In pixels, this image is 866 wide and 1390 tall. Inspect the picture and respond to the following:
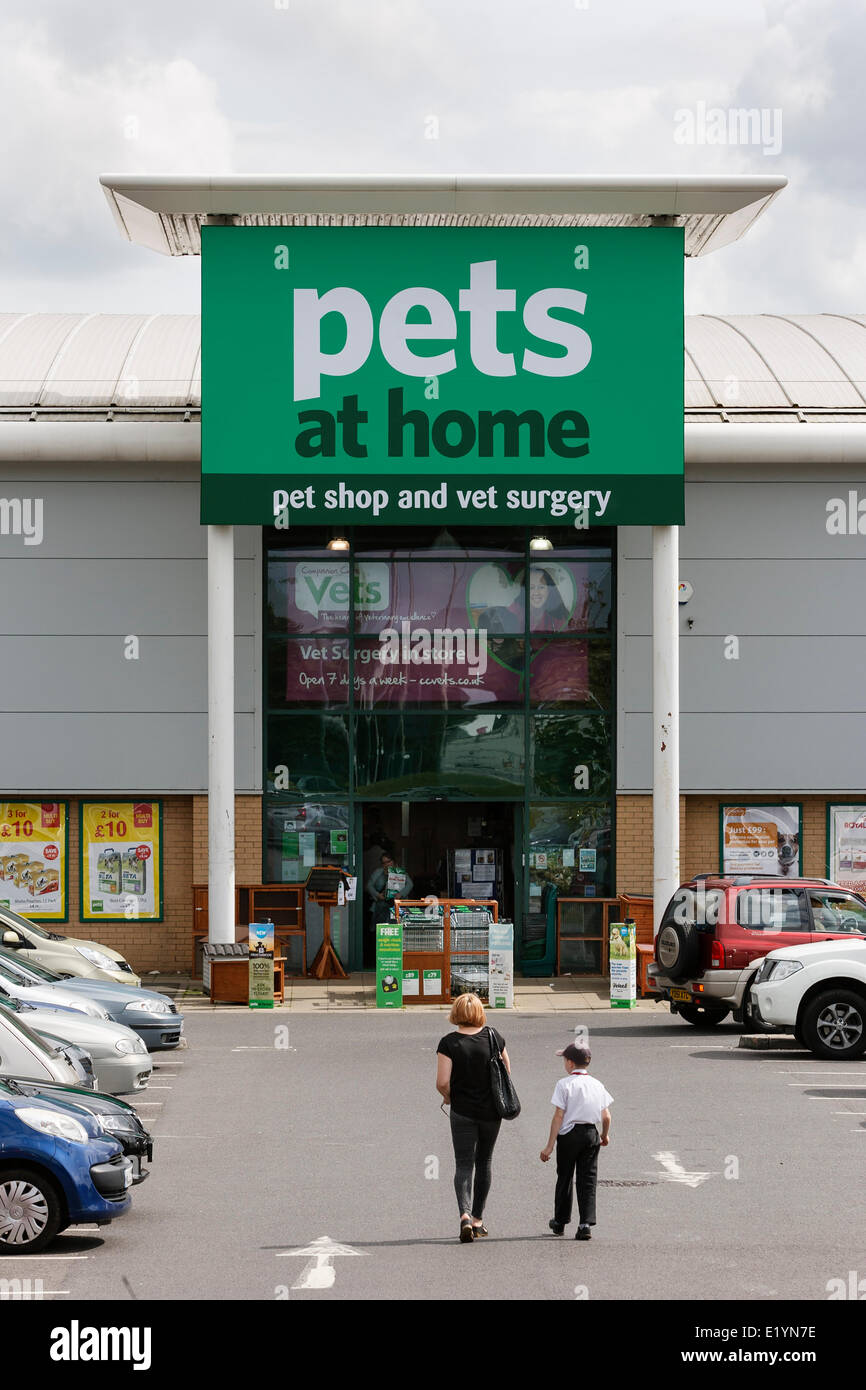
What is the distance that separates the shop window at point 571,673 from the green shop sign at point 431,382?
3.20m

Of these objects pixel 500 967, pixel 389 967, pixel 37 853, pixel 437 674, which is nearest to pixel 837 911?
pixel 500 967

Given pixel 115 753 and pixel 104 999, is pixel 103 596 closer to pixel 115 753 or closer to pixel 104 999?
pixel 115 753

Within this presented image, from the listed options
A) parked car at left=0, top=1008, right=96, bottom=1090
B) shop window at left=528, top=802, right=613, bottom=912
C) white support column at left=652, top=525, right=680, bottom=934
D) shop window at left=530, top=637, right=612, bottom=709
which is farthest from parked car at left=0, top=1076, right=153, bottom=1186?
shop window at left=530, top=637, right=612, bottom=709

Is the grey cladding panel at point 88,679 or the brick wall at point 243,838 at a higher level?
the grey cladding panel at point 88,679

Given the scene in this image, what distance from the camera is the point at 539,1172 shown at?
44.2ft

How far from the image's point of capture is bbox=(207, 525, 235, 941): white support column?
24.7 meters

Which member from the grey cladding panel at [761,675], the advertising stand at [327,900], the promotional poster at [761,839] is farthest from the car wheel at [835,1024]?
the advertising stand at [327,900]

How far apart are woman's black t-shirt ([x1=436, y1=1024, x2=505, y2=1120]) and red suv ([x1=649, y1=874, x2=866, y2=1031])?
369 inches

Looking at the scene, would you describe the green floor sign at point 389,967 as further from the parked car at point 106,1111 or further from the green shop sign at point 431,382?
the parked car at point 106,1111

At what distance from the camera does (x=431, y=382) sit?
2477 cm

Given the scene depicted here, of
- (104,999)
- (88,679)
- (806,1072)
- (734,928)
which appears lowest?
(806,1072)

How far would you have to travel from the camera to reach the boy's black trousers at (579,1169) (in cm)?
1097

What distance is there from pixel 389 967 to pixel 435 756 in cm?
476

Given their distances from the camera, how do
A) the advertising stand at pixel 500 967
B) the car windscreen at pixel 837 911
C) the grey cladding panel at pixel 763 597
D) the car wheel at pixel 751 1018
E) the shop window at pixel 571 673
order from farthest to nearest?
the shop window at pixel 571 673, the grey cladding panel at pixel 763 597, the advertising stand at pixel 500 967, the car windscreen at pixel 837 911, the car wheel at pixel 751 1018
